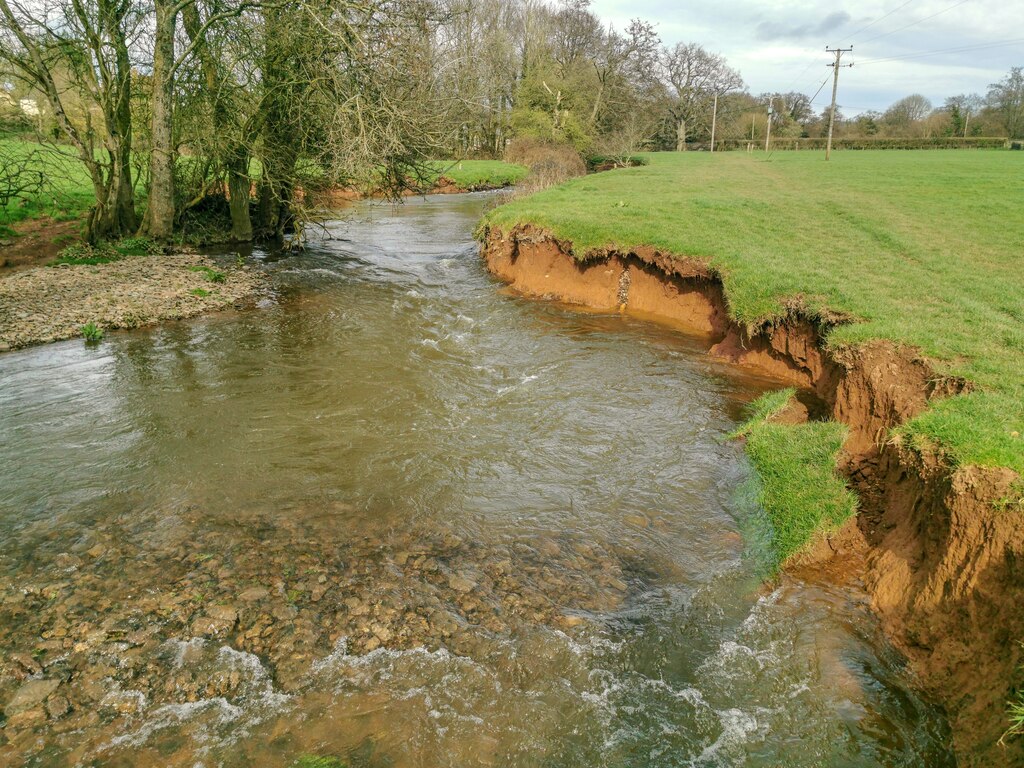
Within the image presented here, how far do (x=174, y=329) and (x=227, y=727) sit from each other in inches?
372

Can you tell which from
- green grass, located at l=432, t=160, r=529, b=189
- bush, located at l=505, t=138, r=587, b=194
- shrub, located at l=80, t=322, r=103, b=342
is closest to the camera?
shrub, located at l=80, t=322, r=103, b=342

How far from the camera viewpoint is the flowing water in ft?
11.2

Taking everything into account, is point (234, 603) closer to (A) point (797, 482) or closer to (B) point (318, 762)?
(B) point (318, 762)

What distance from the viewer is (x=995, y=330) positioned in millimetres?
6906

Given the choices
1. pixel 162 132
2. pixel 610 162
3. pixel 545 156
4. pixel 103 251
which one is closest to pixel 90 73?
pixel 162 132

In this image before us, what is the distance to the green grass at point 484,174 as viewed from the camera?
35719 millimetres

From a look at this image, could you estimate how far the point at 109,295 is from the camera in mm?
11945

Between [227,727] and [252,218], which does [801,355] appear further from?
[252,218]

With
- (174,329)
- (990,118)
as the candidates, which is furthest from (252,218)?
(990,118)

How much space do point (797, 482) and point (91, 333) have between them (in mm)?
11041

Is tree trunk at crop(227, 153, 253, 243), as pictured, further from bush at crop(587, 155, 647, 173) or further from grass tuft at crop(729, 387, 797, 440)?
bush at crop(587, 155, 647, 173)

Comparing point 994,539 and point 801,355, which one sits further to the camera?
point 801,355

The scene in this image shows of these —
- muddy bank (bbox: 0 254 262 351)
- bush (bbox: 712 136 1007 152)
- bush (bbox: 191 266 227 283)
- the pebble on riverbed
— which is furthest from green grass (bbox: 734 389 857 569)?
bush (bbox: 712 136 1007 152)

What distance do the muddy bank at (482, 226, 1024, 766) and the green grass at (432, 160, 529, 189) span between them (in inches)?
1169
